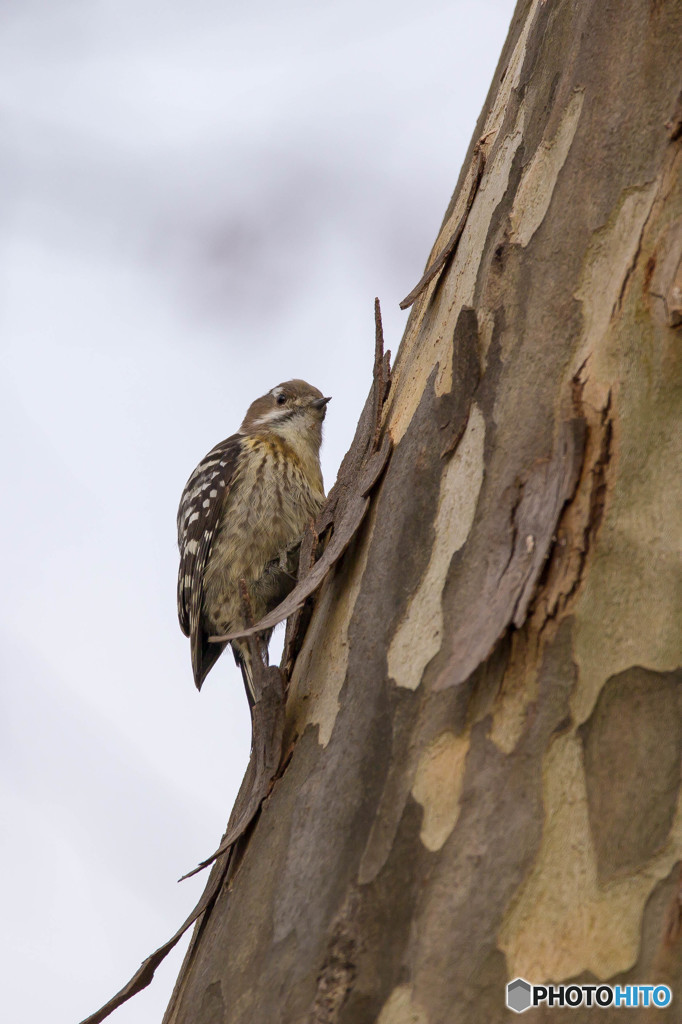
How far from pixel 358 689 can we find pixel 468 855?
0.47m

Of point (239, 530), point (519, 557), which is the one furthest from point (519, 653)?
point (239, 530)

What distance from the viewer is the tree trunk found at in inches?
61.1

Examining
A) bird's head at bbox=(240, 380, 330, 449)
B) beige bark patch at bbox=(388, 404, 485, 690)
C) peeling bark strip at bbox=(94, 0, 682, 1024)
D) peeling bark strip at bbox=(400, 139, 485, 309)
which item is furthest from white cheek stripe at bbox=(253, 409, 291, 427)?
beige bark patch at bbox=(388, 404, 485, 690)

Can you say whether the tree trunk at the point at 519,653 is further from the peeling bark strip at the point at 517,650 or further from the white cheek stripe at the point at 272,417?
the white cheek stripe at the point at 272,417

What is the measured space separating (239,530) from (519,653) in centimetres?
299

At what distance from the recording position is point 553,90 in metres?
2.38

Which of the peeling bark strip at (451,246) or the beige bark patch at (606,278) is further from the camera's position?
the peeling bark strip at (451,246)

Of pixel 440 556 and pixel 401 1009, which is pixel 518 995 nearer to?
pixel 401 1009

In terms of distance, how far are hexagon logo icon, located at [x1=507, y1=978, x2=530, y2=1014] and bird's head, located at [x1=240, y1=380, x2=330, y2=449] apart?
381cm

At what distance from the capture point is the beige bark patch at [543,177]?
2.24 metres

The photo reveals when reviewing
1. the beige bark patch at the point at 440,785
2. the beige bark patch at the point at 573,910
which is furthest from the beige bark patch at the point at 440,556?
the beige bark patch at the point at 573,910

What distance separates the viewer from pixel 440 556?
78.7 inches

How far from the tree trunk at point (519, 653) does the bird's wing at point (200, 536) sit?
2.33 m

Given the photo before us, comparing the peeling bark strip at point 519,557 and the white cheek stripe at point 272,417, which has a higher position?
the white cheek stripe at point 272,417
